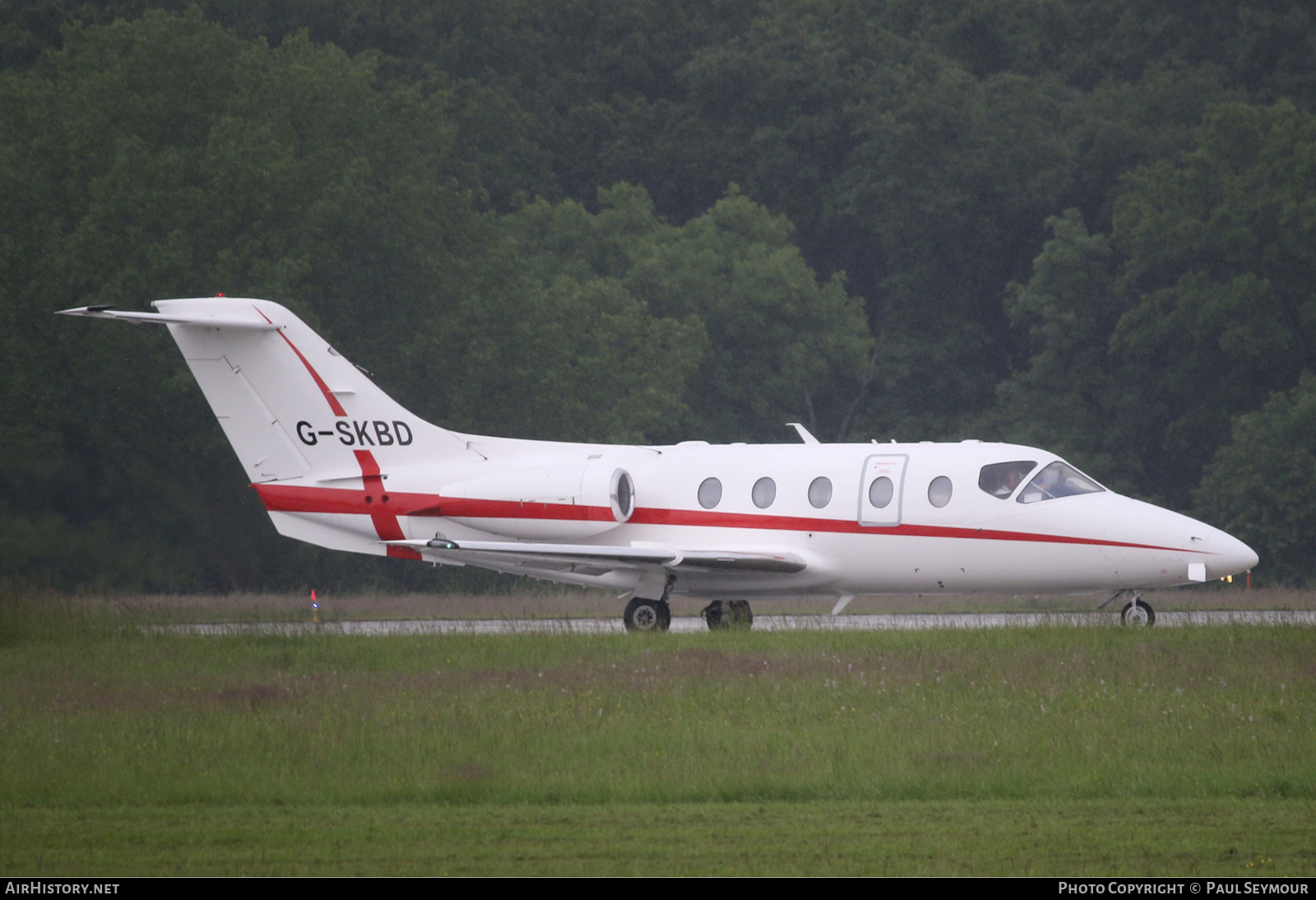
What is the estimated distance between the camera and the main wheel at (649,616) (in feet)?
70.5

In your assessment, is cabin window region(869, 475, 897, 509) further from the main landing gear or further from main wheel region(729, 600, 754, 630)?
the main landing gear

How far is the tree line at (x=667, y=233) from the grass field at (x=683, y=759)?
12882 mm

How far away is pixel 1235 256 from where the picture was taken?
163 feet

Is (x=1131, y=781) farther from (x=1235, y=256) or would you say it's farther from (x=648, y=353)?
(x=1235, y=256)

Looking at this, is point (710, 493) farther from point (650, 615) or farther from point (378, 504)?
point (378, 504)

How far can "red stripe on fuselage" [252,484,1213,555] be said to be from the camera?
2000 cm

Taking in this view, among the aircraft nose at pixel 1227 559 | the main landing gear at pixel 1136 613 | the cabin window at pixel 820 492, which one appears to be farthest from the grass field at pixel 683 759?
the cabin window at pixel 820 492

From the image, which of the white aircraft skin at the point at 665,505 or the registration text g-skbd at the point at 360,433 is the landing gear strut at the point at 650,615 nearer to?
the white aircraft skin at the point at 665,505

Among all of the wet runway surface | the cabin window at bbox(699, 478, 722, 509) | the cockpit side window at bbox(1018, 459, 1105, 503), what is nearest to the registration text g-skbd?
the wet runway surface

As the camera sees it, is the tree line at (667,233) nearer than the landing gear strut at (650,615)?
No

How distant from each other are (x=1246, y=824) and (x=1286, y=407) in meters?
37.9

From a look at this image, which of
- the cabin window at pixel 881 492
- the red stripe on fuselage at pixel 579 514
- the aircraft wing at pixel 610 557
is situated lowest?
the aircraft wing at pixel 610 557

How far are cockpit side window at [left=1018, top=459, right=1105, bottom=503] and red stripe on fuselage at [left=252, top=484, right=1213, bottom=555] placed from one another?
515 millimetres

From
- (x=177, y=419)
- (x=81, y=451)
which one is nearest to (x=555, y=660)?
(x=81, y=451)
